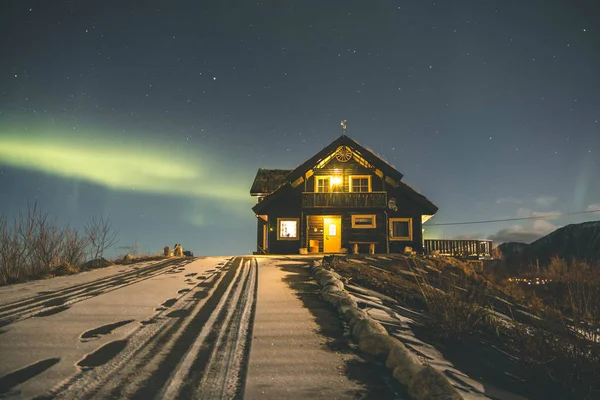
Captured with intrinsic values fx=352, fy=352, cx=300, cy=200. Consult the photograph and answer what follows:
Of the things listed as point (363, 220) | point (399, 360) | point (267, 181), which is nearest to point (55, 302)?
point (399, 360)

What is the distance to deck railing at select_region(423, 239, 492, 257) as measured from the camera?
22.1 metres

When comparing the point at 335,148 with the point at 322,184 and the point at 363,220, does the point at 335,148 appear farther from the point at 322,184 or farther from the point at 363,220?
the point at 363,220

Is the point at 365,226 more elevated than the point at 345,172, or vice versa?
the point at 345,172

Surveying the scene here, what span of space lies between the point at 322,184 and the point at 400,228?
6145mm

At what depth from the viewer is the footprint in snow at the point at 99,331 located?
440cm

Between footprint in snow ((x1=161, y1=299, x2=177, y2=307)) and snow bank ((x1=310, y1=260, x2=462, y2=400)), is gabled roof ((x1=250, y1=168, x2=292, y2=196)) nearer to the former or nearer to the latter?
footprint in snow ((x1=161, y1=299, x2=177, y2=307))

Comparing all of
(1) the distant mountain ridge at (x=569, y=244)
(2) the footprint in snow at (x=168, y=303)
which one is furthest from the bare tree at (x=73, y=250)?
(1) the distant mountain ridge at (x=569, y=244)

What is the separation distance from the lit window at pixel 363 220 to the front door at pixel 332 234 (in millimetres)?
1066

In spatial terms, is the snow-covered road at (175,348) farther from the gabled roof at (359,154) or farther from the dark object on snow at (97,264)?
the gabled roof at (359,154)

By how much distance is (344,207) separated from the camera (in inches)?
938

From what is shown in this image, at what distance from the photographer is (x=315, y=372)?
3.52m

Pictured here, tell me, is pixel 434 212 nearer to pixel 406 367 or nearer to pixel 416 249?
pixel 416 249

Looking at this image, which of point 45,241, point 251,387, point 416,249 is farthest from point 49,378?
point 416,249

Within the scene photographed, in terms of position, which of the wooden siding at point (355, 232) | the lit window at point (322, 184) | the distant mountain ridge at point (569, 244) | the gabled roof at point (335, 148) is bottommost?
the distant mountain ridge at point (569, 244)
